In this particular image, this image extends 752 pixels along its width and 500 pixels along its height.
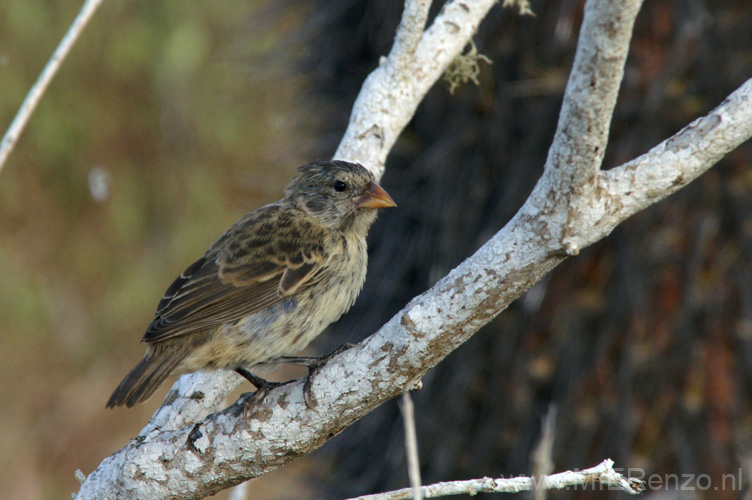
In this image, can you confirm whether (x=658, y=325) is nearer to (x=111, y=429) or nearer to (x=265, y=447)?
(x=265, y=447)

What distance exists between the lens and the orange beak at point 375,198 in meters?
3.36

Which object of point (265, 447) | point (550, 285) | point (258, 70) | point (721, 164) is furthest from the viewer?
point (258, 70)

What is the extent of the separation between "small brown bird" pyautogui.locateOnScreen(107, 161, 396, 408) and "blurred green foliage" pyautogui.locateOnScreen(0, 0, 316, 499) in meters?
3.54

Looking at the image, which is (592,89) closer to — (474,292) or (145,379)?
(474,292)

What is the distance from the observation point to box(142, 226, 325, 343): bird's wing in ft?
9.75

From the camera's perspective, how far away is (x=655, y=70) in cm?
367

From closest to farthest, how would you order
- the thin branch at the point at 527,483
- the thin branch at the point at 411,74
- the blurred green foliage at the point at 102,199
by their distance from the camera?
the thin branch at the point at 527,483, the thin branch at the point at 411,74, the blurred green foliage at the point at 102,199

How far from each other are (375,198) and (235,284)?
0.71 metres

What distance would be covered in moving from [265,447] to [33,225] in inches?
239

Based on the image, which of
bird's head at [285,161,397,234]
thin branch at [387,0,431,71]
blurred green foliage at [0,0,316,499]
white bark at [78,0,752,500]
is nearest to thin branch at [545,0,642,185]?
white bark at [78,0,752,500]

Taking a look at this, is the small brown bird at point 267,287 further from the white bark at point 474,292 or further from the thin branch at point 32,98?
the thin branch at point 32,98

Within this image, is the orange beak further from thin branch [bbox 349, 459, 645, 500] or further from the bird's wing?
thin branch [bbox 349, 459, 645, 500]

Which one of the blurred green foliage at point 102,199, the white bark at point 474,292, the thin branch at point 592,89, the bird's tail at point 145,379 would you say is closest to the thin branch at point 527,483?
the white bark at point 474,292

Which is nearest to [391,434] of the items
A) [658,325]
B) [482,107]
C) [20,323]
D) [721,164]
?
[658,325]
